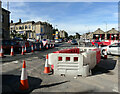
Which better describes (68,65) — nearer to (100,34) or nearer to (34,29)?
(34,29)

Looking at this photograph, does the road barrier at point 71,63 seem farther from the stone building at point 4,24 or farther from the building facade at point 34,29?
the building facade at point 34,29

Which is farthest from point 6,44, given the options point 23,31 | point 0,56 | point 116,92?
point 23,31

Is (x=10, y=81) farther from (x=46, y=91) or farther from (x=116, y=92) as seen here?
(x=116, y=92)

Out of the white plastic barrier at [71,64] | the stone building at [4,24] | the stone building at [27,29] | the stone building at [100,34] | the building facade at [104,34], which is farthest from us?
the stone building at [100,34]

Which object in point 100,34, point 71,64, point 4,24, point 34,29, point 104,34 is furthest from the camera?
point 100,34

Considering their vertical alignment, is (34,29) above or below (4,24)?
above

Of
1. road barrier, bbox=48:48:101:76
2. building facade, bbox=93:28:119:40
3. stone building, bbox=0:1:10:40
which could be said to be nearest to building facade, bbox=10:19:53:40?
stone building, bbox=0:1:10:40

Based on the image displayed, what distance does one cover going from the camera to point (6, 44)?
12453mm

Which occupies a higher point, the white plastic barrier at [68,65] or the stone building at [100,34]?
the stone building at [100,34]

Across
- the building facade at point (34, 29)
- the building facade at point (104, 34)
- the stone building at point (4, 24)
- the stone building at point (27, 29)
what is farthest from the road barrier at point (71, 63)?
the building facade at point (104, 34)

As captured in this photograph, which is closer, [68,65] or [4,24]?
[68,65]

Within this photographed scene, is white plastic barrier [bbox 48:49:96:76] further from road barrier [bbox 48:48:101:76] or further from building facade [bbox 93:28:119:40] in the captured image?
building facade [bbox 93:28:119:40]

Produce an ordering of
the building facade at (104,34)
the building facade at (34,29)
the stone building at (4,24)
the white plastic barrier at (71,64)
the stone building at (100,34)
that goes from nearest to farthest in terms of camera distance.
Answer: the white plastic barrier at (71,64) → the stone building at (4,24) → the building facade at (34,29) → the building facade at (104,34) → the stone building at (100,34)

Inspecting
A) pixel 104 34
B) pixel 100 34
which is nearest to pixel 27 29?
pixel 100 34
